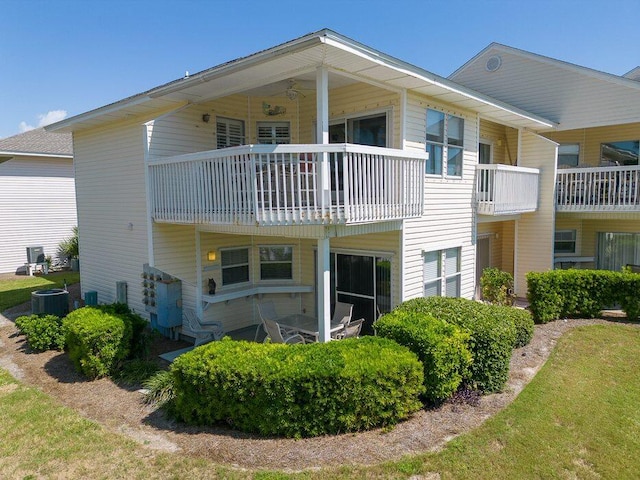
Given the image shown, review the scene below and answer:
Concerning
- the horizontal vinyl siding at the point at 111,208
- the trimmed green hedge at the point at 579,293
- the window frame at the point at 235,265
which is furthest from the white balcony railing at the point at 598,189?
the horizontal vinyl siding at the point at 111,208

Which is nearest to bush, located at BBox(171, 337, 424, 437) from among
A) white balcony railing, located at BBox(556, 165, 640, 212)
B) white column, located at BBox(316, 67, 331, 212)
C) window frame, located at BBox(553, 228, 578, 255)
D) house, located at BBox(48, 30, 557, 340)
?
house, located at BBox(48, 30, 557, 340)

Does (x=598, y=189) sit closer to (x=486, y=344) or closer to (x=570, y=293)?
(x=570, y=293)

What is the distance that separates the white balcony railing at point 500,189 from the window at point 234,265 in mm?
6803

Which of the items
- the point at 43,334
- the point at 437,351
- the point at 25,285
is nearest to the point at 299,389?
the point at 437,351

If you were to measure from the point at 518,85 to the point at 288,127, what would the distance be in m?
9.82

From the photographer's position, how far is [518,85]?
591 inches

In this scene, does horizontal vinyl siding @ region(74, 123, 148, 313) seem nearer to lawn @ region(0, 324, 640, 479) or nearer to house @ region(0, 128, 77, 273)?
lawn @ region(0, 324, 640, 479)

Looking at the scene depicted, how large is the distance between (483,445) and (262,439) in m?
2.91

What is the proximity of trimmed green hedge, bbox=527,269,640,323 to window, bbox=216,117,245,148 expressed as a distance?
8561 mm

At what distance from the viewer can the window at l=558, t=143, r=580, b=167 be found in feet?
48.7

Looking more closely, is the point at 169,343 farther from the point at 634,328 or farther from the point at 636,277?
the point at 636,277

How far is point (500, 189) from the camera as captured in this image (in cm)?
1149

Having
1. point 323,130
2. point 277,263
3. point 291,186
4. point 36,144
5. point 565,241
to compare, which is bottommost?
point 277,263

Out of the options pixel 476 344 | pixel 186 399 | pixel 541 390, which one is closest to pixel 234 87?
pixel 186 399
